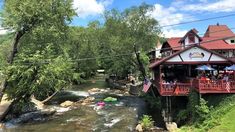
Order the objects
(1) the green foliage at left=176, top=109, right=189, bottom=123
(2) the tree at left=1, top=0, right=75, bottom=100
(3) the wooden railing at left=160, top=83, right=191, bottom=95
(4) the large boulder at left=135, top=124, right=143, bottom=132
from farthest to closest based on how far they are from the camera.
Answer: (2) the tree at left=1, top=0, right=75, bottom=100, (3) the wooden railing at left=160, top=83, right=191, bottom=95, (4) the large boulder at left=135, top=124, right=143, bottom=132, (1) the green foliage at left=176, top=109, right=189, bottom=123

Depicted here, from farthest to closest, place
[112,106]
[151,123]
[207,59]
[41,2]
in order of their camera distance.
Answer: [112,106] < [41,2] < [207,59] < [151,123]

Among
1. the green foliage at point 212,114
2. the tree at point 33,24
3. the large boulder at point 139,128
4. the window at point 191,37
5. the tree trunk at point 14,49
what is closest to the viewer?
the green foliage at point 212,114

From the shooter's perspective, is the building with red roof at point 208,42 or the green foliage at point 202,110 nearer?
the green foliage at point 202,110

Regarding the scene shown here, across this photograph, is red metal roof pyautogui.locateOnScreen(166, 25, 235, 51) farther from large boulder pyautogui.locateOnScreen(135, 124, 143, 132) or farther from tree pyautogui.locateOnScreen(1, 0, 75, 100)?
large boulder pyautogui.locateOnScreen(135, 124, 143, 132)

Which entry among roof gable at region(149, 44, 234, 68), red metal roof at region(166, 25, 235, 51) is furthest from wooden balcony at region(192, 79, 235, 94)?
red metal roof at region(166, 25, 235, 51)

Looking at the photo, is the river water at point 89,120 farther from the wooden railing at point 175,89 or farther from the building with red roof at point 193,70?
the building with red roof at point 193,70

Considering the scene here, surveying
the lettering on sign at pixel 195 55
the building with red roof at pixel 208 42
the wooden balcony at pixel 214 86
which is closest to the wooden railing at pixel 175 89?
the wooden balcony at pixel 214 86

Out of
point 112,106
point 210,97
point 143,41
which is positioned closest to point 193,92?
point 210,97

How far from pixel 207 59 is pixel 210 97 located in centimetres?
569

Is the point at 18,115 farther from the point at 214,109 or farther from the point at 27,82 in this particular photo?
the point at 214,109

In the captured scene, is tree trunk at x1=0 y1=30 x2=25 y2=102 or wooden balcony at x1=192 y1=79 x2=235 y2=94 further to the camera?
tree trunk at x1=0 y1=30 x2=25 y2=102

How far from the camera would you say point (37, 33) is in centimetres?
3803

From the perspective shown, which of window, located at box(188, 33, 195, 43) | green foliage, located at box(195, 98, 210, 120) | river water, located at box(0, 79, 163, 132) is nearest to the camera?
green foliage, located at box(195, 98, 210, 120)

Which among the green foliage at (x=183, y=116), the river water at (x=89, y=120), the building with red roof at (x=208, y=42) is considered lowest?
the river water at (x=89, y=120)
